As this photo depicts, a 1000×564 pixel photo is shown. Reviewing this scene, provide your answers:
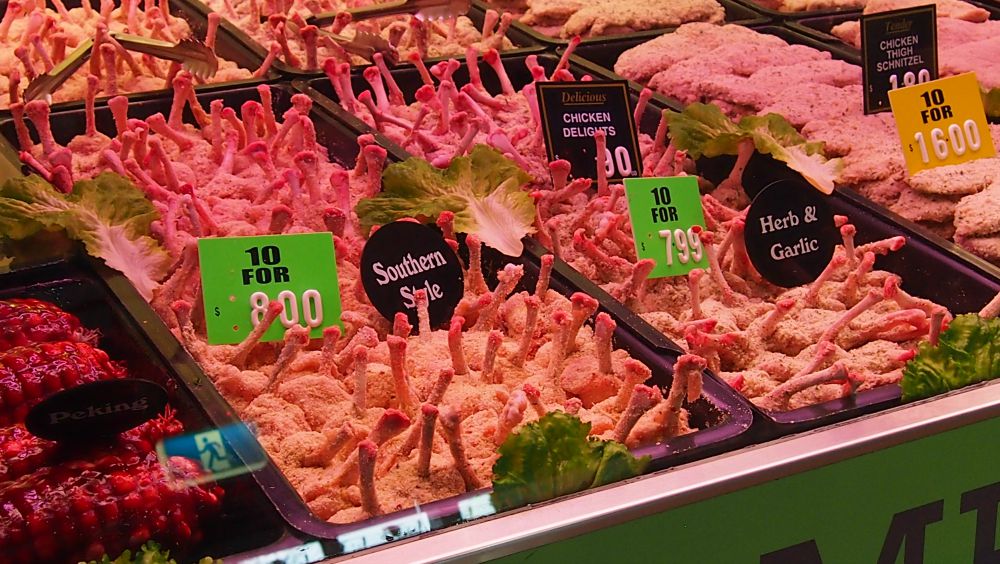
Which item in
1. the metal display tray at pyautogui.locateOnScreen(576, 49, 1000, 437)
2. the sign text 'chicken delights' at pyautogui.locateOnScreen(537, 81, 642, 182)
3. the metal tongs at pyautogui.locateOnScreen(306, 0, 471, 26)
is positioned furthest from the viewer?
the metal tongs at pyautogui.locateOnScreen(306, 0, 471, 26)

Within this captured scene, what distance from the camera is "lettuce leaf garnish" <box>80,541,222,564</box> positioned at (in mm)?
1178

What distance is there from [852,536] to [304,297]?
90cm

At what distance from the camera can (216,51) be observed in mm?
3141

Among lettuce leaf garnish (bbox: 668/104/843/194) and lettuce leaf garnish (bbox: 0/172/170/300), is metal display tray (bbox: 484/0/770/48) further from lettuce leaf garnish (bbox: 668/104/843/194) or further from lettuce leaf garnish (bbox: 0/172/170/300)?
lettuce leaf garnish (bbox: 0/172/170/300)

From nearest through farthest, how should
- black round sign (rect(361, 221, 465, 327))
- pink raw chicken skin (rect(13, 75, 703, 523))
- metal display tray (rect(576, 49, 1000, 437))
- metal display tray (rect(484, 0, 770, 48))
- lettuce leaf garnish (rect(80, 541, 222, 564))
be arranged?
lettuce leaf garnish (rect(80, 541, 222, 564)) < pink raw chicken skin (rect(13, 75, 703, 523)) < black round sign (rect(361, 221, 465, 327)) < metal display tray (rect(576, 49, 1000, 437)) < metal display tray (rect(484, 0, 770, 48))

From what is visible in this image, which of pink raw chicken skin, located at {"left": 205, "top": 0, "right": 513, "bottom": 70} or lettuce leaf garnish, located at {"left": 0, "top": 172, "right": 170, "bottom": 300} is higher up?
pink raw chicken skin, located at {"left": 205, "top": 0, "right": 513, "bottom": 70}

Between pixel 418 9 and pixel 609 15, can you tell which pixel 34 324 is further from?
pixel 609 15

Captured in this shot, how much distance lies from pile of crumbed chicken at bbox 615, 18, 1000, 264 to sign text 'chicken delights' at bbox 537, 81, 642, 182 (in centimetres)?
54

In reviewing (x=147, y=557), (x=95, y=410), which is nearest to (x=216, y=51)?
(x=95, y=410)

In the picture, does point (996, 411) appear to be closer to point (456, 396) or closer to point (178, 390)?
point (456, 396)

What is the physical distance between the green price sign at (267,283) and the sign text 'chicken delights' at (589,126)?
69 centimetres

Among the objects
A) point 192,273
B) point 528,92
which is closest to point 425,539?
point 192,273

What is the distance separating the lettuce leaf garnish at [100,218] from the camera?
1.92 meters

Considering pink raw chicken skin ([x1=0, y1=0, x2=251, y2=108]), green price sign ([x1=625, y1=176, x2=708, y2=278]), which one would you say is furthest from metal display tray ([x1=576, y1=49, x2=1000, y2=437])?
pink raw chicken skin ([x1=0, y1=0, x2=251, y2=108])
